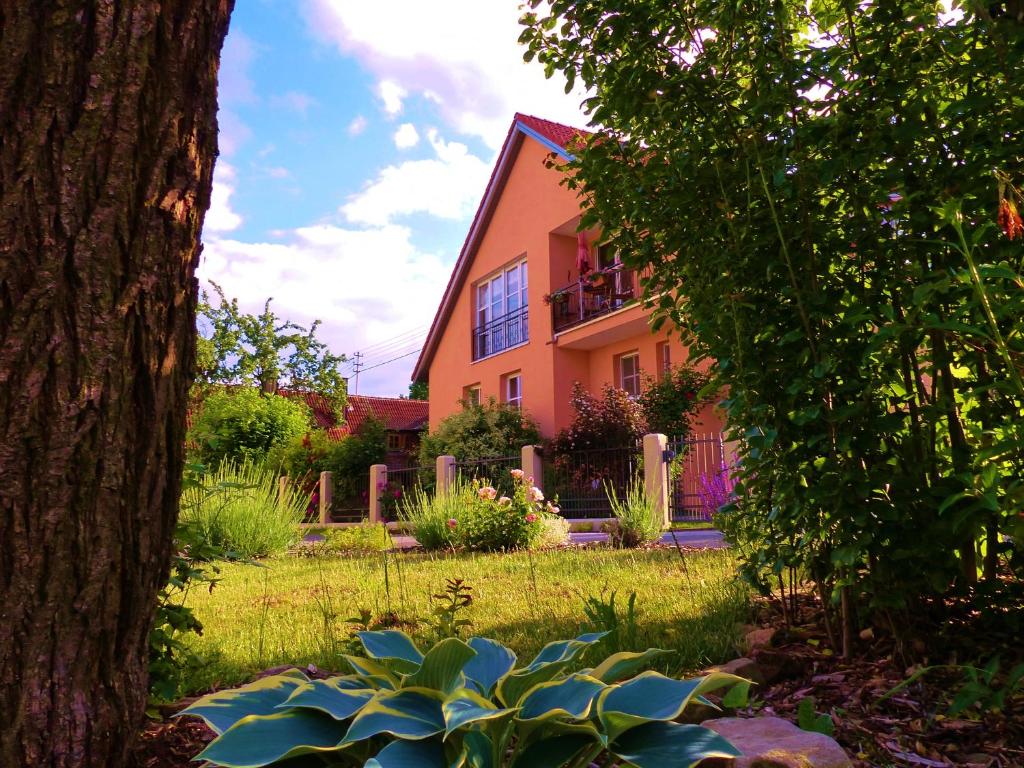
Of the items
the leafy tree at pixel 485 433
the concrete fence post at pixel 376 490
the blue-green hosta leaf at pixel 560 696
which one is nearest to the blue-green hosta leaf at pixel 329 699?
the blue-green hosta leaf at pixel 560 696

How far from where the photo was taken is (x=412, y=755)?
1363mm

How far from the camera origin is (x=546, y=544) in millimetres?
8383

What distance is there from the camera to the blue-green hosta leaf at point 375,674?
177 cm

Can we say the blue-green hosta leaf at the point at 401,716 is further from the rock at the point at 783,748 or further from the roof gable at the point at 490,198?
the roof gable at the point at 490,198

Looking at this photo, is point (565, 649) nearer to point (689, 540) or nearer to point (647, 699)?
point (647, 699)

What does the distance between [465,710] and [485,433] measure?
49.4 ft

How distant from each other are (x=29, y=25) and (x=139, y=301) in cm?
60

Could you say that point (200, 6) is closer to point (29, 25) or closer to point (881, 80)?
point (29, 25)

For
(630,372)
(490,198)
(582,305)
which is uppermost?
(490,198)

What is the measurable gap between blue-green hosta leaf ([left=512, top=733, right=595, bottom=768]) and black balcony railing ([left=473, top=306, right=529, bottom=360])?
54.9 feet

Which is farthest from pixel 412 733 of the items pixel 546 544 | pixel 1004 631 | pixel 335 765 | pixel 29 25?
pixel 546 544

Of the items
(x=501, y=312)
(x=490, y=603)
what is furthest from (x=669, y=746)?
(x=501, y=312)

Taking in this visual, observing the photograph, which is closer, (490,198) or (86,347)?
(86,347)

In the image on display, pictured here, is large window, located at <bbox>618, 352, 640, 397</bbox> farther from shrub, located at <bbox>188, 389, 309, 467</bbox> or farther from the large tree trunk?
the large tree trunk
